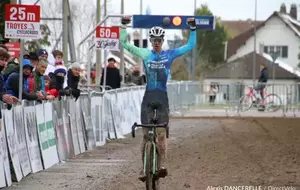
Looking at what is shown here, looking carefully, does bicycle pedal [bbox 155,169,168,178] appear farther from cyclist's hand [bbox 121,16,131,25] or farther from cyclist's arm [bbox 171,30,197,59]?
cyclist's hand [bbox 121,16,131,25]

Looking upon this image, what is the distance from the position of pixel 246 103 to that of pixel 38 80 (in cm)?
2163

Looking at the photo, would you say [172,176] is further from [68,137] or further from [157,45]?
[68,137]

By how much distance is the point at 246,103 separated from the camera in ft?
124

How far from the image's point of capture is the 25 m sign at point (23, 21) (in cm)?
1539

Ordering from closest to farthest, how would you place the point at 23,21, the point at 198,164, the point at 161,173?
the point at 161,173 → the point at 23,21 → the point at 198,164

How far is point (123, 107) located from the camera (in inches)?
1013

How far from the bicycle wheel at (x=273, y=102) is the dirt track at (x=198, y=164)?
11878mm

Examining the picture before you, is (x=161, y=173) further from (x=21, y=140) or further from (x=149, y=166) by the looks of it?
(x=21, y=140)

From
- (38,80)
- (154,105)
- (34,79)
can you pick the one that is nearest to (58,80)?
(38,80)

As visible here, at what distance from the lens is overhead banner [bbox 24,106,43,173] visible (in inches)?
585

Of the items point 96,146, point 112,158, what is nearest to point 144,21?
point 96,146

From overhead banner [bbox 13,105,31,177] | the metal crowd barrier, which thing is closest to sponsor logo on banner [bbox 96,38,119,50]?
the metal crowd barrier

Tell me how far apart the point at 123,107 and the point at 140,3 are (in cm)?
1749

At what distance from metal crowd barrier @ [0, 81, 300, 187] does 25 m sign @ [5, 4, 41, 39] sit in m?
1.19
